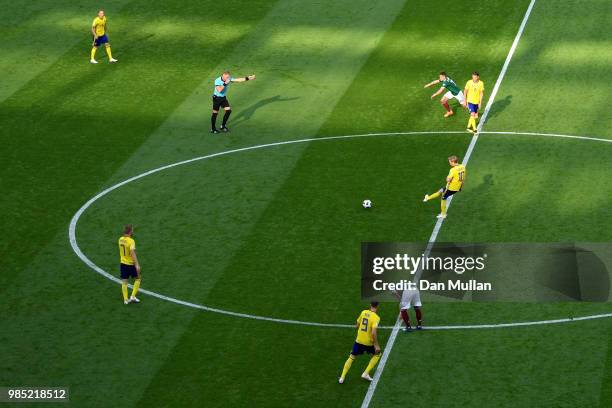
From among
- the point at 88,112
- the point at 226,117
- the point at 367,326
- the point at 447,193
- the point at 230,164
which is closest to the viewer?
the point at 367,326

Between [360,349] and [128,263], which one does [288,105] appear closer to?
[128,263]

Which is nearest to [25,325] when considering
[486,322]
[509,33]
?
[486,322]

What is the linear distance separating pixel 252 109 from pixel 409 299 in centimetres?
1518

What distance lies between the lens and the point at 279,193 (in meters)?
35.5

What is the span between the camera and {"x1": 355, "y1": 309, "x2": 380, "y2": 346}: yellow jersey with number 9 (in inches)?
1025

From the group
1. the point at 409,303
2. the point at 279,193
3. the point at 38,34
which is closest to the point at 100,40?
the point at 38,34

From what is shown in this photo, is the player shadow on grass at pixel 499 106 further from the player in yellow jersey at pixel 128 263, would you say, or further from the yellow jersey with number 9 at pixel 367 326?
the yellow jersey with number 9 at pixel 367 326

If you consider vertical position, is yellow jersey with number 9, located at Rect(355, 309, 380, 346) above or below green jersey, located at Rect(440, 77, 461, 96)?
above

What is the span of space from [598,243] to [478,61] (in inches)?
553

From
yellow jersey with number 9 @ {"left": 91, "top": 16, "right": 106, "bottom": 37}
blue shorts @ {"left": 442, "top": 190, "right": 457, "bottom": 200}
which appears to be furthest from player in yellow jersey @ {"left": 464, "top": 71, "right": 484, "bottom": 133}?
yellow jersey with number 9 @ {"left": 91, "top": 16, "right": 106, "bottom": 37}

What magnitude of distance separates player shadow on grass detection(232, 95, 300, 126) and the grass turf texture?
0.18 m

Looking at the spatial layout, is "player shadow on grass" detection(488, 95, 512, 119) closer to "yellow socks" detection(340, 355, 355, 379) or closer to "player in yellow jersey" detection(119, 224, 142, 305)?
"player in yellow jersey" detection(119, 224, 142, 305)

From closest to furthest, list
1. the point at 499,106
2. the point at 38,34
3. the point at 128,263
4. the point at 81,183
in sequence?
the point at 128,263 < the point at 81,183 < the point at 499,106 < the point at 38,34

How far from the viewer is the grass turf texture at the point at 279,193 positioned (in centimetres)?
2695
